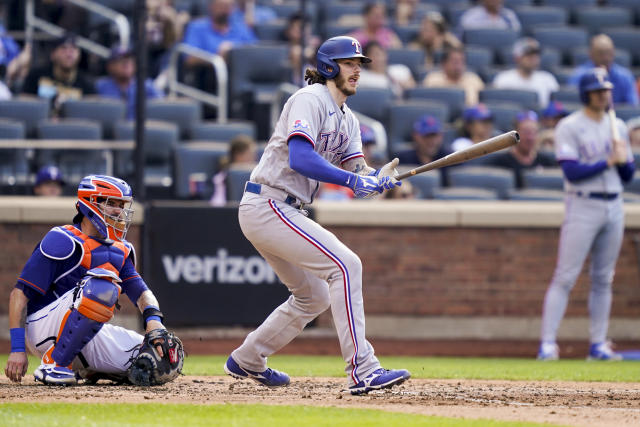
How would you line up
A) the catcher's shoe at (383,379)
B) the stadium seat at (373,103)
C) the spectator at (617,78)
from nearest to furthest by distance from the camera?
the catcher's shoe at (383,379)
the stadium seat at (373,103)
the spectator at (617,78)

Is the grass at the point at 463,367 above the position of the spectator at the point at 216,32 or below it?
below

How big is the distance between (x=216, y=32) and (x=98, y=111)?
2446 mm

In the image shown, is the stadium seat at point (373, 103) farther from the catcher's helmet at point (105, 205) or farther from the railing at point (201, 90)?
the catcher's helmet at point (105, 205)

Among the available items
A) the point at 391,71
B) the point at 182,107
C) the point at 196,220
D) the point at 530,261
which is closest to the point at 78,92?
the point at 182,107

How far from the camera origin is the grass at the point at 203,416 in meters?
4.97

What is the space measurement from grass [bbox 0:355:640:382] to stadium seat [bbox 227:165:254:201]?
2.04 m

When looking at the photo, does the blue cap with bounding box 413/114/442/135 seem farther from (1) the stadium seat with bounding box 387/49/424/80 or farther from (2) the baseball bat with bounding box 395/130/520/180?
(2) the baseball bat with bounding box 395/130/520/180

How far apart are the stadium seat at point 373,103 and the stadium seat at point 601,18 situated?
15.6ft

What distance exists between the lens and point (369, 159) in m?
11.5

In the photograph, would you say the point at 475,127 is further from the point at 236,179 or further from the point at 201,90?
the point at 201,90

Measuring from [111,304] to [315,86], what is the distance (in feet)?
5.24

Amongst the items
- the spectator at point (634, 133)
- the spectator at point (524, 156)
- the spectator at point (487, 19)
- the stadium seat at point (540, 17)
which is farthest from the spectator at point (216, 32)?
the spectator at point (634, 133)

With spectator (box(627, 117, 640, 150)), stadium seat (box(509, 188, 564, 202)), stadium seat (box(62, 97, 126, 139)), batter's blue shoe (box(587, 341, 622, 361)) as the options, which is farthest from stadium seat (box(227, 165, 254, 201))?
spectator (box(627, 117, 640, 150))

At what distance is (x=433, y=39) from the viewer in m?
14.7
